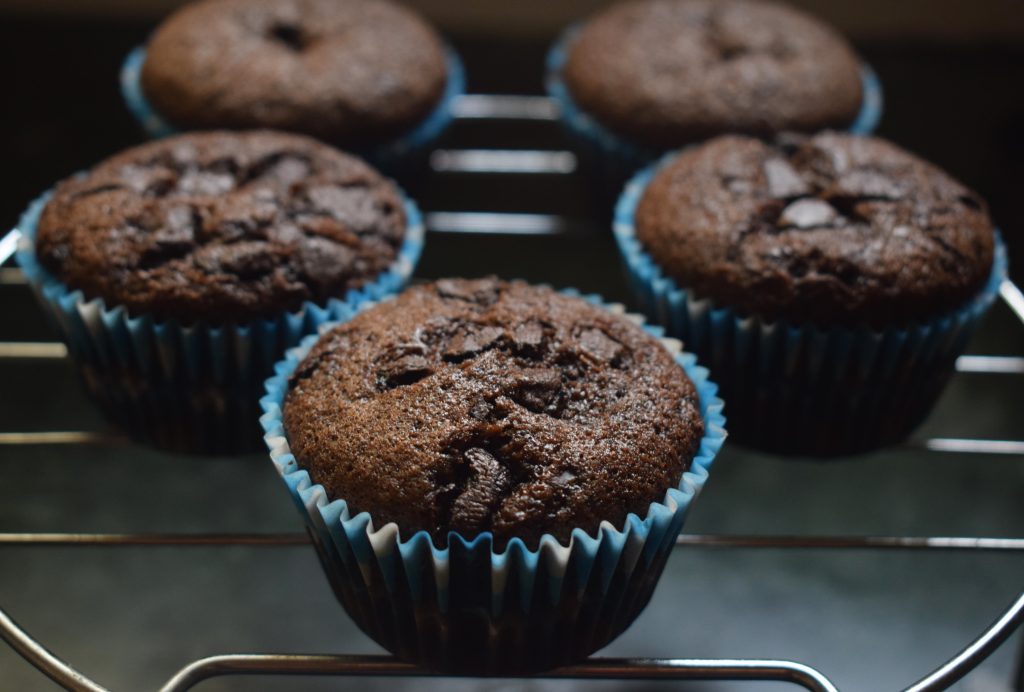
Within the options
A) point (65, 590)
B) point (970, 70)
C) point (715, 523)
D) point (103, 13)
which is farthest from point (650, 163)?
point (103, 13)

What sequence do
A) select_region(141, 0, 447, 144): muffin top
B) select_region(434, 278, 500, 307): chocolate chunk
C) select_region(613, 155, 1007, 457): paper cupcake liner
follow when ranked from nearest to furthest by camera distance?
select_region(434, 278, 500, 307): chocolate chunk → select_region(613, 155, 1007, 457): paper cupcake liner → select_region(141, 0, 447, 144): muffin top

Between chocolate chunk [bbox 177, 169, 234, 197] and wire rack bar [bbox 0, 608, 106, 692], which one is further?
chocolate chunk [bbox 177, 169, 234, 197]

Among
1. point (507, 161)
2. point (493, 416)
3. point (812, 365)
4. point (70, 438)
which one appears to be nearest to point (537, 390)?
point (493, 416)

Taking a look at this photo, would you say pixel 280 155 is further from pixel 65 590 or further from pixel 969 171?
pixel 969 171

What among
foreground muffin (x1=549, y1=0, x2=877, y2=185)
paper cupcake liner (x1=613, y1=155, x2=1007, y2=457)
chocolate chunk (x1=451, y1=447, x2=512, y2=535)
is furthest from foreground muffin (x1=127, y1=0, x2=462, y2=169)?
chocolate chunk (x1=451, y1=447, x2=512, y2=535)

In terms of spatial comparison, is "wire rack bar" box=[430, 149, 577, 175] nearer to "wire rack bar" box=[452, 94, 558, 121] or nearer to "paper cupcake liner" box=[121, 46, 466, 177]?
"wire rack bar" box=[452, 94, 558, 121]

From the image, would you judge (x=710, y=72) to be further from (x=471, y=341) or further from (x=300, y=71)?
(x=471, y=341)

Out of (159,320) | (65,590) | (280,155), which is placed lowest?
(65,590)

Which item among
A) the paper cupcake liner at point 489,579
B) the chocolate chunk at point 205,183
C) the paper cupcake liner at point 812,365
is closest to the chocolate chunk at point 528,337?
the paper cupcake liner at point 489,579
